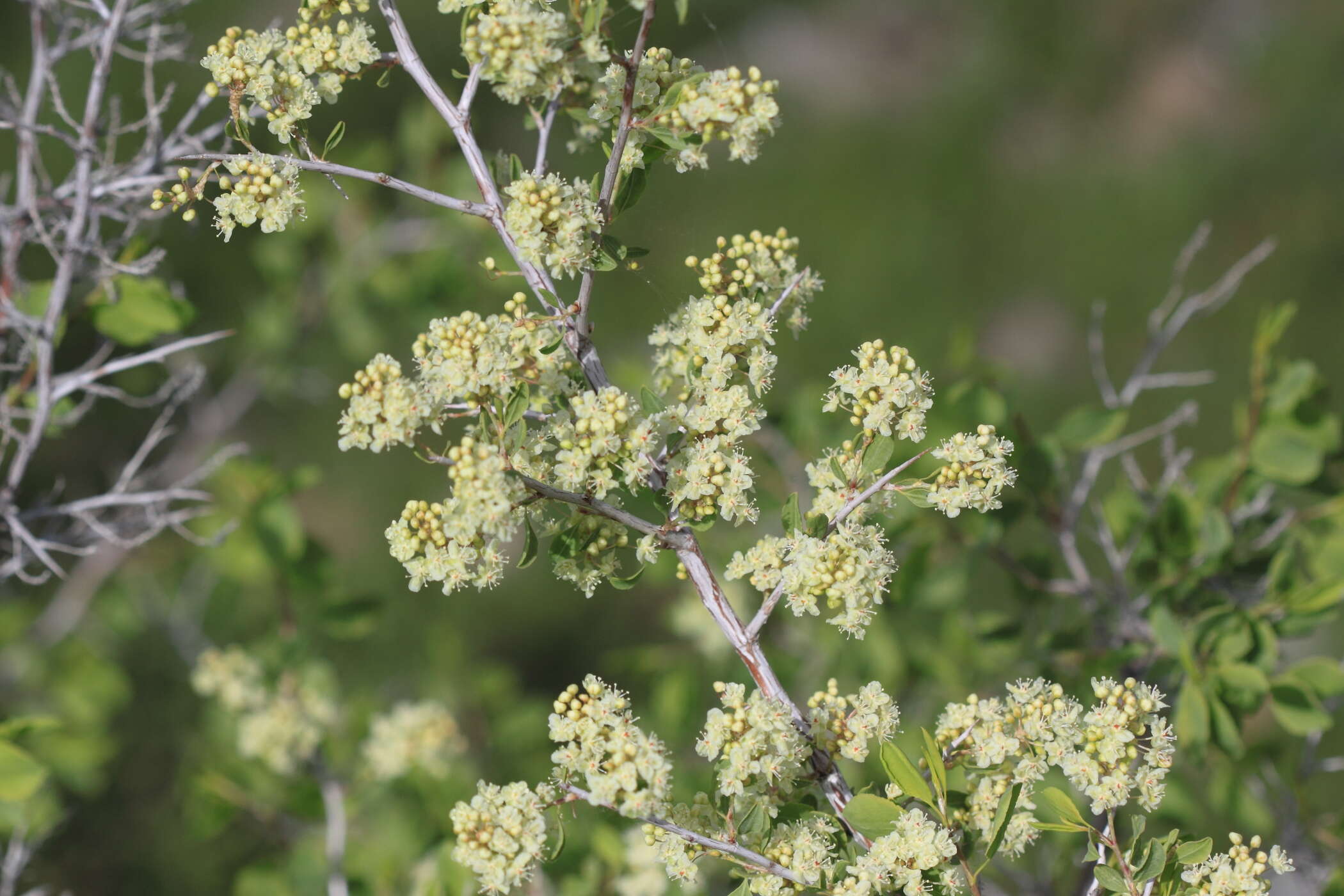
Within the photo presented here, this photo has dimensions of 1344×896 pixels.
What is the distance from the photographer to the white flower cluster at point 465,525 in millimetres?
932

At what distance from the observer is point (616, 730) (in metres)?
0.96

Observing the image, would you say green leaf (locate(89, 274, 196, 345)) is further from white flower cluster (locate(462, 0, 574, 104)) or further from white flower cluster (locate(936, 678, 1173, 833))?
white flower cluster (locate(936, 678, 1173, 833))

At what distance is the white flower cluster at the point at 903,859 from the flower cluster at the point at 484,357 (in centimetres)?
56

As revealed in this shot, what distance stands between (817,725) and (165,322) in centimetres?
116

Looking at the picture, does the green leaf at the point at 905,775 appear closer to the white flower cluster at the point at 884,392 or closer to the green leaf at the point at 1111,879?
the green leaf at the point at 1111,879

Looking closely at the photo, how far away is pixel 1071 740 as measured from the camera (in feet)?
Answer: 3.40

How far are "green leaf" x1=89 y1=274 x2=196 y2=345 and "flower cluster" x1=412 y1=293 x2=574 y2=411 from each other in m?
0.76

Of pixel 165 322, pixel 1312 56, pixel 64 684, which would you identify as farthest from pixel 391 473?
pixel 1312 56

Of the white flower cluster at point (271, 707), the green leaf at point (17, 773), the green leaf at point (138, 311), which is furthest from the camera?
the white flower cluster at point (271, 707)

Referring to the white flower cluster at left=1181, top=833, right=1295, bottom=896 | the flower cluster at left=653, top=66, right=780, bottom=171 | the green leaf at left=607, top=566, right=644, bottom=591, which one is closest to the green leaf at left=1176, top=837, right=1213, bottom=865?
the white flower cluster at left=1181, top=833, right=1295, bottom=896

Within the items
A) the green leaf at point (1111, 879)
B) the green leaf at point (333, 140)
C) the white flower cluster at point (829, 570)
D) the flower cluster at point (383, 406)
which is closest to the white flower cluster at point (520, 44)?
the green leaf at point (333, 140)

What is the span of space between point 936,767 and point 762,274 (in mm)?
555

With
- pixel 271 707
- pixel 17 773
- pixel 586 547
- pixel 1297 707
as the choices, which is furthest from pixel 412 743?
pixel 1297 707

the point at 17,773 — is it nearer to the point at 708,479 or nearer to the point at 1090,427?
the point at 708,479
